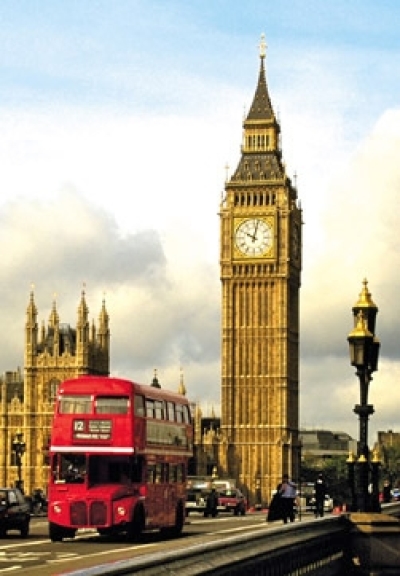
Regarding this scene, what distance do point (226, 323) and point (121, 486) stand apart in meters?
94.3

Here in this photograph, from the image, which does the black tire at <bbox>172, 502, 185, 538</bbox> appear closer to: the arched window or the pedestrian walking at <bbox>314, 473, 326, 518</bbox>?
the pedestrian walking at <bbox>314, 473, 326, 518</bbox>

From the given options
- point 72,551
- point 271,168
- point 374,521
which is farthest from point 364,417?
point 271,168

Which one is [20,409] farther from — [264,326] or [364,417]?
[364,417]

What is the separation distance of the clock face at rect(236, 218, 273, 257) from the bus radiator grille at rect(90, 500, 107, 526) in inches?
3731

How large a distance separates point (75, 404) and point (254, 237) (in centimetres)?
9495

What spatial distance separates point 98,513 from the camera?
34.8 metres

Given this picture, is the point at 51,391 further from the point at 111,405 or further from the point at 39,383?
the point at 111,405

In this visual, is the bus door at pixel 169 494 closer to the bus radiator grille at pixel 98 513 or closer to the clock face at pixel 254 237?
the bus radiator grille at pixel 98 513

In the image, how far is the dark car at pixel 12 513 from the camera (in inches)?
1566

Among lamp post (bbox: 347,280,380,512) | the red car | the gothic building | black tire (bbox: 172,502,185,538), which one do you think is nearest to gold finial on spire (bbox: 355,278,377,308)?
lamp post (bbox: 347,280,380,512)

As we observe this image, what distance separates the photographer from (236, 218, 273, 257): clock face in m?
129

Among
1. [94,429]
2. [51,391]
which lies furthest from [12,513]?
[51,391]

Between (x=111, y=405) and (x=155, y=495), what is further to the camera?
(x=155, y=495)

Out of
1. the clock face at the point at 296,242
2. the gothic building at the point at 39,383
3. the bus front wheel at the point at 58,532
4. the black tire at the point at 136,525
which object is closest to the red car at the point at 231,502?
the bus front wheel at the point at 58,532
